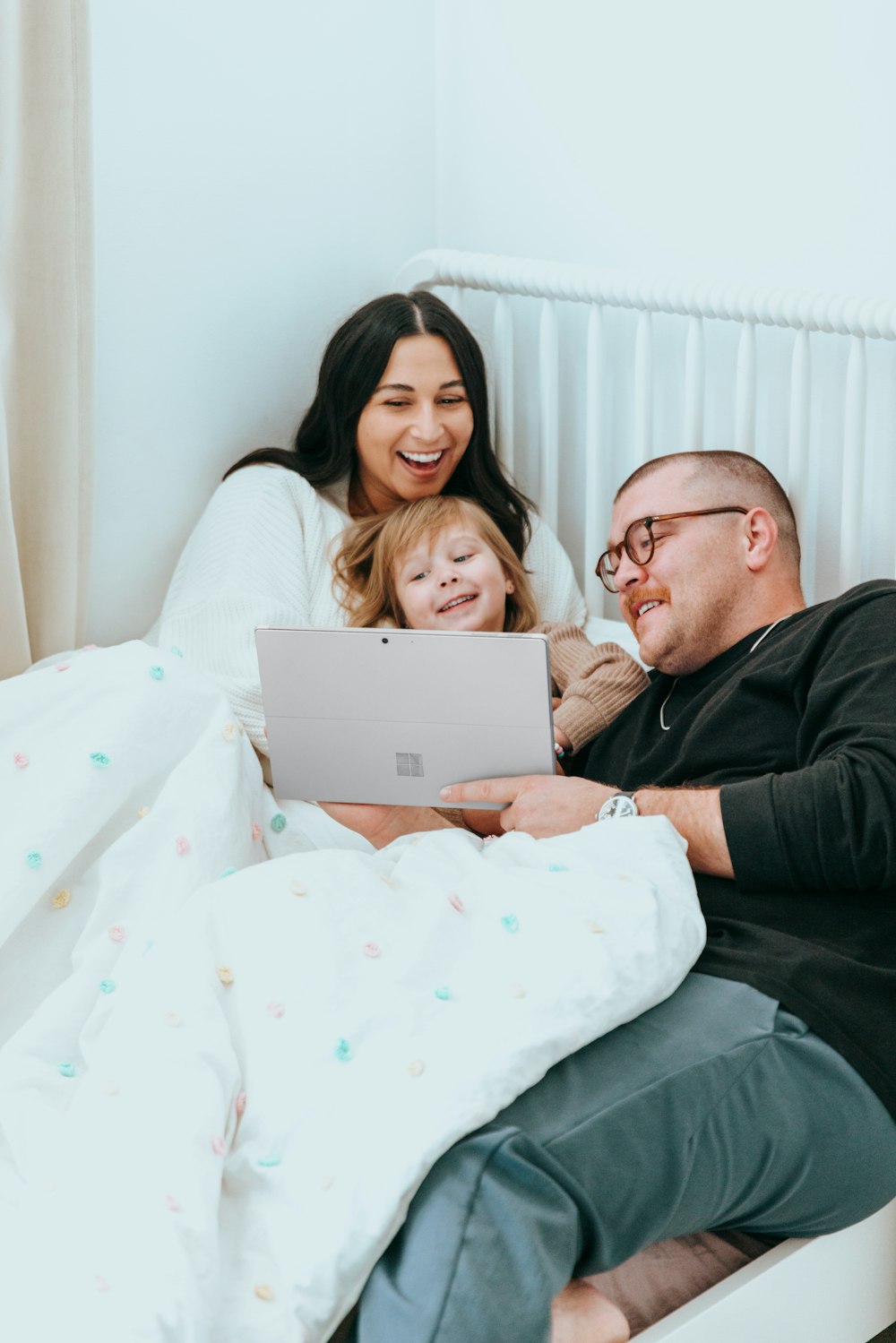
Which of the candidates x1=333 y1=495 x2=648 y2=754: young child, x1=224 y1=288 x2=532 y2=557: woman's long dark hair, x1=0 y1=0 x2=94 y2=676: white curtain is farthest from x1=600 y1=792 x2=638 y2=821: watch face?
x1=0 y1=0 x2=94 y2=676: white curtain

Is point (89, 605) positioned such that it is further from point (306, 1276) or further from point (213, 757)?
point (306, 1276)

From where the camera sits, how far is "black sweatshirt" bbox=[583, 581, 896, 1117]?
49.8 inches

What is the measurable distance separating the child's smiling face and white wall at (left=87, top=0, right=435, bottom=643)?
47cm

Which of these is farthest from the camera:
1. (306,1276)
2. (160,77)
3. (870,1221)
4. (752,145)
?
(160,77)

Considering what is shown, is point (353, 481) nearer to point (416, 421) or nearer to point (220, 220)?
point (416, 421)

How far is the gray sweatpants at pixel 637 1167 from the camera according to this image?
1005mm

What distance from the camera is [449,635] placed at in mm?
1462

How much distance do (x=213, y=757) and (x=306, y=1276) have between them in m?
0.63

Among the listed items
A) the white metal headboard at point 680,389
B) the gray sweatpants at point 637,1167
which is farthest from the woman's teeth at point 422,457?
the gray sweatpants at point 637,1167

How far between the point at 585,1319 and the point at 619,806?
21.8 inches

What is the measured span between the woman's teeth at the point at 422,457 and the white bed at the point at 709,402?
0.23 metres

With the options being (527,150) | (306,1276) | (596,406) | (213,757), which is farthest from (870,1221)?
(527,150)

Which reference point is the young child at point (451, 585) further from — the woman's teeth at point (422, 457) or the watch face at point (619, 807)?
the watch face at point (619, 807)

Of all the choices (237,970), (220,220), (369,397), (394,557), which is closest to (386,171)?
(220,220)
